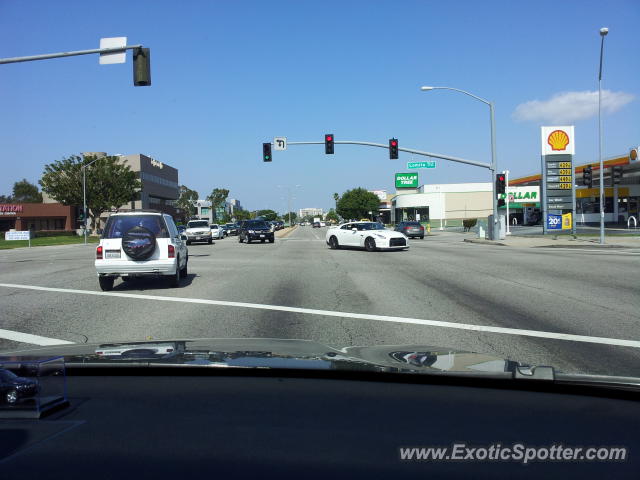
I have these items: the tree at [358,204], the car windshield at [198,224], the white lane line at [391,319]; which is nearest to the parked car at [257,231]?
the car windshield at [198,224]

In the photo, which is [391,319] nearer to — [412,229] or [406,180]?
[412,229]

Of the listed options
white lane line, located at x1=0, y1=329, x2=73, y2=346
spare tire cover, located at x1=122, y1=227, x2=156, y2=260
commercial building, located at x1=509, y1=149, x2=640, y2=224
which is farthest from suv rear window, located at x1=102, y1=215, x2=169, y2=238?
commercial building, located at x1=509, y1=149, x2=640, y2=224

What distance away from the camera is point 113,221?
1215 cm

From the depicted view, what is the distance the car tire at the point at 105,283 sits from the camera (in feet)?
38.4

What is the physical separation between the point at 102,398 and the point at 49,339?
471 cm

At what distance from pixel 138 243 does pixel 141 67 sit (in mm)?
6592

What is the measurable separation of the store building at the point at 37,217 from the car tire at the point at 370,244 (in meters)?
65.4

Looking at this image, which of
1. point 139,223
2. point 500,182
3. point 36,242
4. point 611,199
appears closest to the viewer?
point 139,223

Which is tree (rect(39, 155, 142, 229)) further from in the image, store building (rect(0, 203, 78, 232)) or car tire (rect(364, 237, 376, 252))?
car tire (rect(364, 237, 376, 252))

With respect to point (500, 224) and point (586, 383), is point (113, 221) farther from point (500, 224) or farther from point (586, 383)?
point (500, 224)

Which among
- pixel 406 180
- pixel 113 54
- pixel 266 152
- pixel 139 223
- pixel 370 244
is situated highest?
pixel 406 180

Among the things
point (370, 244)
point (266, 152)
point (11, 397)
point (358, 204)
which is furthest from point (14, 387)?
point (358, 204)

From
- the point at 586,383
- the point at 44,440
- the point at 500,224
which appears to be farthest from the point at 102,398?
the point at 500,224

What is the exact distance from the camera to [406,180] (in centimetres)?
11338
